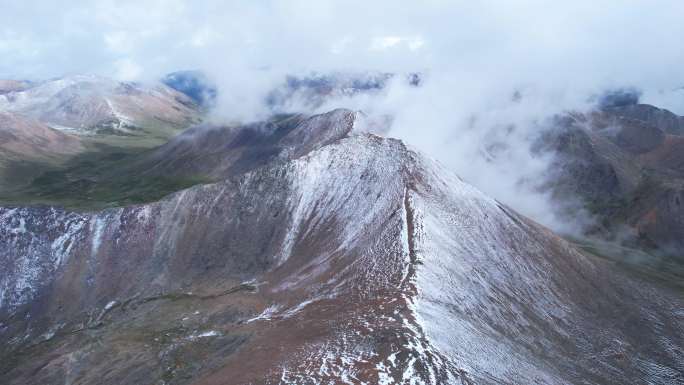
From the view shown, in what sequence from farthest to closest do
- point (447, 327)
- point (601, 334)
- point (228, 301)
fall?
point (228, 301) < point (601, 334) < point (447, 327)

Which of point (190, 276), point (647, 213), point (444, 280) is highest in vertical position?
point (647, 213)

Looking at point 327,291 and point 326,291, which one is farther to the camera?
point 326,291

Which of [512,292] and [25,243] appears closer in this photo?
[512,292]

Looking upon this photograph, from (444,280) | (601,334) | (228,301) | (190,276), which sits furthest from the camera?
(190,276)

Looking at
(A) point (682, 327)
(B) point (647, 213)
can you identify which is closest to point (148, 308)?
(A) point (682, 327)

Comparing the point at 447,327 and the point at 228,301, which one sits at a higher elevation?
the point at 447,327

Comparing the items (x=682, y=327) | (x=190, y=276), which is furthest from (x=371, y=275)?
(x=682, y=327)

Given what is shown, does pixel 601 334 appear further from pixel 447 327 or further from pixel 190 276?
pixel 190 276
